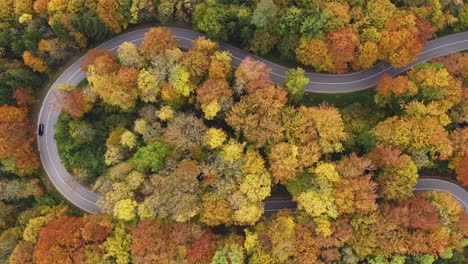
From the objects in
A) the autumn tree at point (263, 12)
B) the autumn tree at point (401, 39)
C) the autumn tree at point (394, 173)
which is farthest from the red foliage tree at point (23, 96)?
the autumn tree at point (401, 39)

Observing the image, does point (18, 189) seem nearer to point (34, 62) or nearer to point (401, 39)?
point (34, 62)

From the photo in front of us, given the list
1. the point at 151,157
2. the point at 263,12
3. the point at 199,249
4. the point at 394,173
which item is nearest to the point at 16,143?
the point at 151,157

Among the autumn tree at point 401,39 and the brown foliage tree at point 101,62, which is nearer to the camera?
the autumn tree at point 401,39

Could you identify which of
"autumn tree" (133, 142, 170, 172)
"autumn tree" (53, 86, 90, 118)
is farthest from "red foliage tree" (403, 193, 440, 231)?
"autumn tree" (53, 86, 90, 118)

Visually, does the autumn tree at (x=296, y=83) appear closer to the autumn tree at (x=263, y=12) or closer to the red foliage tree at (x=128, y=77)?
the autumn tree at (x=263, y=12)

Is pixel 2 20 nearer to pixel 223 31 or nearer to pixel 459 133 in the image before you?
pixel 223 31

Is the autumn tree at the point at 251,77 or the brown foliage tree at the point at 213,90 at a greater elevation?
the autumn tree at the point at 251,77

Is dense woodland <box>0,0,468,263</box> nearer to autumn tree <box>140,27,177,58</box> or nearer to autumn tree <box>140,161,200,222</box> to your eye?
autumn tree <box>140,161,200,222</box>
